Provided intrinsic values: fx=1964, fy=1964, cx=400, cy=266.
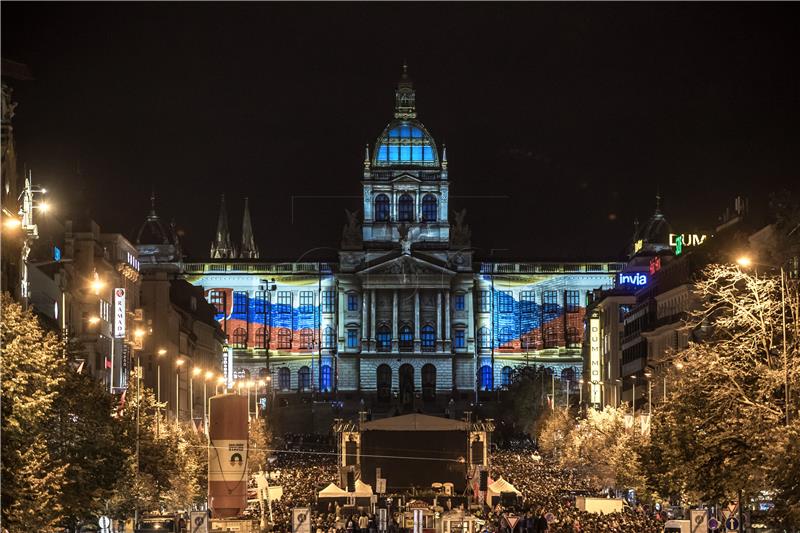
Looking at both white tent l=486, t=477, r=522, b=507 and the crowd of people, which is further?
white tent l=486, t=477, r=522, b=507

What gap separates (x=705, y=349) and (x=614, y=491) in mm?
39267

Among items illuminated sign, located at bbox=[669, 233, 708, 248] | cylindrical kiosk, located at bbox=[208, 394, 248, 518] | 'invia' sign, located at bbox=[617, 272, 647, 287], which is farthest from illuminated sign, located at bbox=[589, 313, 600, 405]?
cylindrical kiosk, located at bbox=[208, 394, 248, 518]

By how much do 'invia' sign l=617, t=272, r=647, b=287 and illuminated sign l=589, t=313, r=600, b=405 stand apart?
836 cm

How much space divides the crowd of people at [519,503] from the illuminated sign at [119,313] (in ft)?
33.0

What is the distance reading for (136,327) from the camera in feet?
351

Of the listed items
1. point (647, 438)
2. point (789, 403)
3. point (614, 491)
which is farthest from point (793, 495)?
point (614, 491)

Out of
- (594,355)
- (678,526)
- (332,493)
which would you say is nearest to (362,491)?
(332,493)

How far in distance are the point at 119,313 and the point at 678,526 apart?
46258 millimetres

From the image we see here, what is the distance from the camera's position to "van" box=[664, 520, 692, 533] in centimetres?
4934

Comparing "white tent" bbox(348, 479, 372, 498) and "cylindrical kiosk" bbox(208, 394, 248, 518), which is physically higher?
"cylindrical kiosk" bbox(208, 394, 248, 518)

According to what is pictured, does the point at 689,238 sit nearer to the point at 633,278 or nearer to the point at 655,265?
the point at 633,278

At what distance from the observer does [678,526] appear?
170ft

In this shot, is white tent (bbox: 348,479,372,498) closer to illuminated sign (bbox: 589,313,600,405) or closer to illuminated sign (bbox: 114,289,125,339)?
illuminated sign (bbox: 114,289,125,339)

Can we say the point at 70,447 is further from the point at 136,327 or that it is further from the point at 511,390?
the point at 511,390
